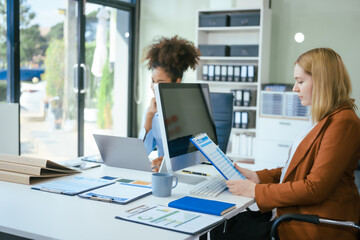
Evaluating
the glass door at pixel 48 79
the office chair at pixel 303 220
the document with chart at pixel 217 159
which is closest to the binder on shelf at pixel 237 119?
the glass door at pixel 48 79

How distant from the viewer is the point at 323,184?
174 cm

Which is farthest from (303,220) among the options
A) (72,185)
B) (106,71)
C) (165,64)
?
(106,71)

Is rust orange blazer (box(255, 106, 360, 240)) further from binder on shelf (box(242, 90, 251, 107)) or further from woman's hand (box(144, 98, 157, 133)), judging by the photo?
binder on shelf (box(242, 90, 251, 107))

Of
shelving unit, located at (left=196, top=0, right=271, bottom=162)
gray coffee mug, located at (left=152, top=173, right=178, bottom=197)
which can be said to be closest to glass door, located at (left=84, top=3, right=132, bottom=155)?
shelving unit, located at (left=196, top=0, right=271, bottom=162)

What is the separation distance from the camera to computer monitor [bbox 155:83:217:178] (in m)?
2.00

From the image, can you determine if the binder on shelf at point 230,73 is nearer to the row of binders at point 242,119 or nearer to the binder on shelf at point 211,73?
the binder on shelf at point 211,73

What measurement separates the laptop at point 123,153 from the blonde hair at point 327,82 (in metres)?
0.86

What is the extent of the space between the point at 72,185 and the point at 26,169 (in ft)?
0.83

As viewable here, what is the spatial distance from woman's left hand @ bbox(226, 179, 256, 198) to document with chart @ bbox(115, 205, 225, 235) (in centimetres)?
34

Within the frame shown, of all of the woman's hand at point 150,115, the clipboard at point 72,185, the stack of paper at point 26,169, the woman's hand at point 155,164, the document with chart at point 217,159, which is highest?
the woman's hand at point 150,115

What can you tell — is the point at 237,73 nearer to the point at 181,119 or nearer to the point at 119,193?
the point at 181,119

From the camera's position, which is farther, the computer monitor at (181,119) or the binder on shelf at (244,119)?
the binder on shelf at (244,119)

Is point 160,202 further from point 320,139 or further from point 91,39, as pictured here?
point 91,39

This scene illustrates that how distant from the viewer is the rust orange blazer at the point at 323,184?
5.74 ft
